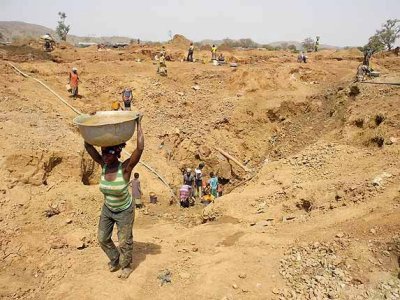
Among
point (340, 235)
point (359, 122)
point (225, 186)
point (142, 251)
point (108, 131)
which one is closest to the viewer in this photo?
point (108, 131)

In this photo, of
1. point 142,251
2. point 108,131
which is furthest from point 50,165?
point 108,131

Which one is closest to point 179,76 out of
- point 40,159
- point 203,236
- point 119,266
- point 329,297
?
point 40,159

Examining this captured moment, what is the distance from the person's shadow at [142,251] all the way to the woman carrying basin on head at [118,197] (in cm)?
31

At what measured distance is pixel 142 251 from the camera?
6.00m

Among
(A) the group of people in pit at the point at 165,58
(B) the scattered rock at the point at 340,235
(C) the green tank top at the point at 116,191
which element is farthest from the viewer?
(A) the group of people in pit at the point at 165,58

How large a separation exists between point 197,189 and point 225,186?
159cm

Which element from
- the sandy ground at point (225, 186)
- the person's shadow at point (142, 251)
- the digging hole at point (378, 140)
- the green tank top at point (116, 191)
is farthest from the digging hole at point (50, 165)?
the digging hole at point (378, 140)

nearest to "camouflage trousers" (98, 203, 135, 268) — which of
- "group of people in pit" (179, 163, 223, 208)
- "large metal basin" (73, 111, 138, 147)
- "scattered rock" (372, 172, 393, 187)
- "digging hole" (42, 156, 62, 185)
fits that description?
"large metal basin" (73, 111, 138, 147)

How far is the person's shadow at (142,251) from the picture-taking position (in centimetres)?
558

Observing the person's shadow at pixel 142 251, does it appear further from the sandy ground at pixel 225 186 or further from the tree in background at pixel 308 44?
the tree in background at pixel 308 44

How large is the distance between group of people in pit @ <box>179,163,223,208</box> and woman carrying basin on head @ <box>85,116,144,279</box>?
19.1 feet

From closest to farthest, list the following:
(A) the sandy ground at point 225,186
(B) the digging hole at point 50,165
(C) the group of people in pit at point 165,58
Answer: (A) the sandy ground at point 225,186 < (B) the digging hole at point 50,165 < (C) the group of people in pit at point 165,58

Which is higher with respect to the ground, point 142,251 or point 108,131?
point 108,131

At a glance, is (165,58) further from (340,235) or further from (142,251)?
(340,235)
